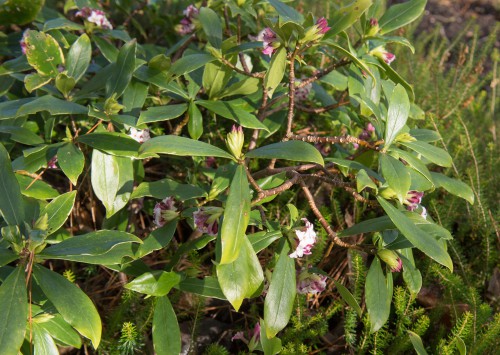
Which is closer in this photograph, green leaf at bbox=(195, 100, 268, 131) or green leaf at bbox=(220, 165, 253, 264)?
green leaf at bbox=(220, 165, 253, 264)

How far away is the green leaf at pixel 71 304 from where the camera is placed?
1052 millimetres

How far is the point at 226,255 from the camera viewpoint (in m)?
1.00

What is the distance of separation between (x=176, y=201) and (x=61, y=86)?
487 millimetres

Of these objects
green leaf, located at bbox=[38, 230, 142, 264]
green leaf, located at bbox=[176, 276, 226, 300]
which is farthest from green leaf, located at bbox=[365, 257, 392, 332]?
green leaf, located at bbox=[38, 230, 142, 264]

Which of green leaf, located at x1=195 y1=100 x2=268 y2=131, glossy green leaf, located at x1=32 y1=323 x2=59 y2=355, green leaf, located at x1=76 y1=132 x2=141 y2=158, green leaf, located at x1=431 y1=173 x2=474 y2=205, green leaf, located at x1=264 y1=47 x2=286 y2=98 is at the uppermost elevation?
green leaf, located at x1=264 y1=47 x2=286 y2=98

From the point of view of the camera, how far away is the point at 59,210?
1.19 meters

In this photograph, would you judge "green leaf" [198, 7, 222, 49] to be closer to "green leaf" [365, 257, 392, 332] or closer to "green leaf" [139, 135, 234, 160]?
"green leaf" [139, 135, 234, 160]

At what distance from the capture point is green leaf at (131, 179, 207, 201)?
1277 millimetres

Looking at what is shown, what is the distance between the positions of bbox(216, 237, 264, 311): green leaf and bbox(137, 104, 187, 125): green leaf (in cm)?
41

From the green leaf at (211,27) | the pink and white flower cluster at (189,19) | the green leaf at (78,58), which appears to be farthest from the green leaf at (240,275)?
the pink and white flower cluster at (189,19)

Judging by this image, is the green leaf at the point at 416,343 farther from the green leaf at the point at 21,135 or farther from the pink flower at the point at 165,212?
the green leaf at the point at 21,135

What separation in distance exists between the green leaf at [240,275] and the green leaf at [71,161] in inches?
17.3

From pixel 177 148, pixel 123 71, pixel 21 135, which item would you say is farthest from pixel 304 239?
pixel 21 135

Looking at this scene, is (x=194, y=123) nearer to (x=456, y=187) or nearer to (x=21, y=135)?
(x=21, y=135)
